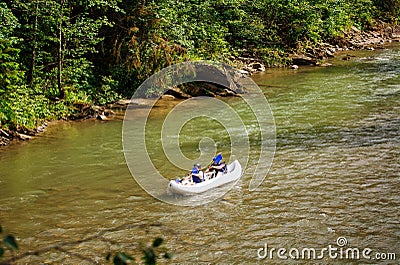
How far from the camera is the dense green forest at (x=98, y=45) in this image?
726 inches

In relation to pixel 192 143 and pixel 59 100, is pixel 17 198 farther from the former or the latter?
pixel 59 100

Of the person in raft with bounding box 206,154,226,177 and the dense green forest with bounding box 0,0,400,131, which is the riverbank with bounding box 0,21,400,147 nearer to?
the dense green forest with bounding box 0,0,400,131

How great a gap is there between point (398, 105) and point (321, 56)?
50.0 ft

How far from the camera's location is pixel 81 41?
72.0 feet

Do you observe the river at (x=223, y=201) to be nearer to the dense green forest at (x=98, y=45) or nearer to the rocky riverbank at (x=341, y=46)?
the dense green forest at (x=98, y=45)

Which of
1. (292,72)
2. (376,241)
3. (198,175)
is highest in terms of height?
(292,72)

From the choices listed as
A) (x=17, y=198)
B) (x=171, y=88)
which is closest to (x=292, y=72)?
(x=171, y=88)

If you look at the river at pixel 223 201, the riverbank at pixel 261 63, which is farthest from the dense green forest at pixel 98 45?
the river at pixel 223 201

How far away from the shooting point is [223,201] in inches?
448

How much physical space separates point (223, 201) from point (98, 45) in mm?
14853

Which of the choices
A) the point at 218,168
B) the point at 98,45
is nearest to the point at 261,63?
the point at 98,45

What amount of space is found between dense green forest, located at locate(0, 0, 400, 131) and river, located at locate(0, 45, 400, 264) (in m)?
2.15

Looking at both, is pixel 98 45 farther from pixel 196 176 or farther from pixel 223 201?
pixel 223 201

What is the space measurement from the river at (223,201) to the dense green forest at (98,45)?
2147mm
